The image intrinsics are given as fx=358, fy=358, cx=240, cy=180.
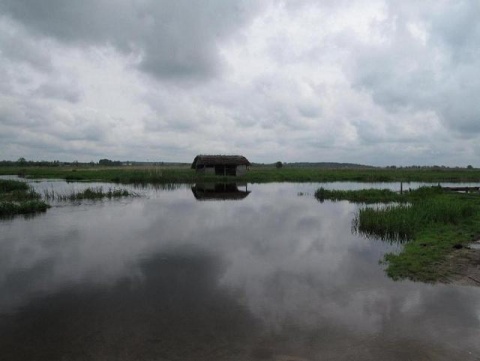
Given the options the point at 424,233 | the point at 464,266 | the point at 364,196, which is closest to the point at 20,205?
the point at 424,233

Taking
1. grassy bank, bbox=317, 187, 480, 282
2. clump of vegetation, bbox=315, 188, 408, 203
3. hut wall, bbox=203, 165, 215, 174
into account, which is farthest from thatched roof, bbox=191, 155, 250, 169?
grassy bank, bbox=317, 187, 480, 282

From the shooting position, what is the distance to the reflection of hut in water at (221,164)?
52.8 metres

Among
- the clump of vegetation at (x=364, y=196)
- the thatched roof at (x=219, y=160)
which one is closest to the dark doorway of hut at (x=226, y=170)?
the thatched roof at (x=219, y=160)

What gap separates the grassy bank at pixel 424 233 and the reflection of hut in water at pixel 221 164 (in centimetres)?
3488

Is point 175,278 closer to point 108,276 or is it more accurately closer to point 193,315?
point 108,276

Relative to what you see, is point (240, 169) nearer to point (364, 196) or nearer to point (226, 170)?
point (226, 170)

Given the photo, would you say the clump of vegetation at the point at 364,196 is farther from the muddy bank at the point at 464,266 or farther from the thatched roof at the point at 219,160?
the thatched roof at the point at 219,160

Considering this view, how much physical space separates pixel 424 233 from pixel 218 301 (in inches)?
404

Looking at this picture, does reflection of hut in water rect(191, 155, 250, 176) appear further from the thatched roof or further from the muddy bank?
the muddy bank

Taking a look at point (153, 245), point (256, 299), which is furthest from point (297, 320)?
point (153, 245)

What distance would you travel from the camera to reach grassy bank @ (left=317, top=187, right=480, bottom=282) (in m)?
10.6

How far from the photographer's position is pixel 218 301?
8.73m

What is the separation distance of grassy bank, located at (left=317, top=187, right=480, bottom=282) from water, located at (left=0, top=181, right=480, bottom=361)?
78 cm

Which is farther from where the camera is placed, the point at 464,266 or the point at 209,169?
the point at 209,169
